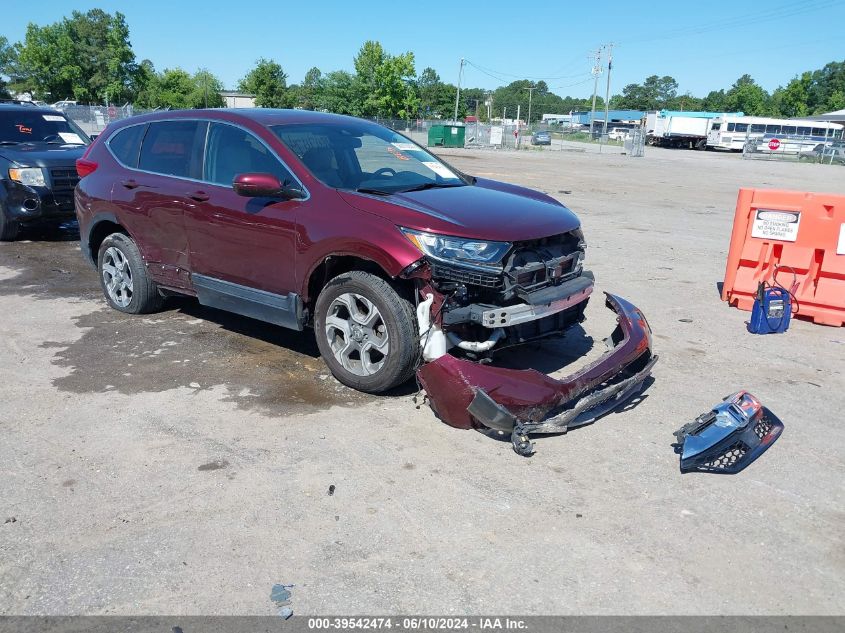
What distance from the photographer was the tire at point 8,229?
32.3 feet

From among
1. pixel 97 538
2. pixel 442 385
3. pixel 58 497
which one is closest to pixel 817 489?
pixel 442 385

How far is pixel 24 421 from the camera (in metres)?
4.34

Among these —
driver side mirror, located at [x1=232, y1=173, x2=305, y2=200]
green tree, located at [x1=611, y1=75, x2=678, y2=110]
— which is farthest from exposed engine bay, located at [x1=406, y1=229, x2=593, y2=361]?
green tree, located at [x1=611, y1=75, x2=678, y2=110]

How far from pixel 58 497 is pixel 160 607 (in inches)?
44.3

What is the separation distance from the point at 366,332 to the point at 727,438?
2264mm

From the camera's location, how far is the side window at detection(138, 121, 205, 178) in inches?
221

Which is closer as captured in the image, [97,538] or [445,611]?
[445,611]

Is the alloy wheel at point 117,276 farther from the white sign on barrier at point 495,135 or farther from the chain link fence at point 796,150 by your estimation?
the white sign on barrier at point 495,135

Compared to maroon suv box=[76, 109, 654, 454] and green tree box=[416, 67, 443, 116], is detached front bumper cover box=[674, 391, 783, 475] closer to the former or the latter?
maroon suv box=[76, 109, 654, 454]

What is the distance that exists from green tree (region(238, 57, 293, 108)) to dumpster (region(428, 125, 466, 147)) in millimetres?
35562

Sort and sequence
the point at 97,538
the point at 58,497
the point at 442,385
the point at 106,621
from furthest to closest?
the point at 442,385, the point at 58,497, the point at 97,538, the point at 106,621

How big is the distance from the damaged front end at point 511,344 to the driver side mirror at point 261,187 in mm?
1266

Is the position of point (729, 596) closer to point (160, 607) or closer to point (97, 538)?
point (160, 607)

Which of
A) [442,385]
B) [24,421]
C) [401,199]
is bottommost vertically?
[24,421]
